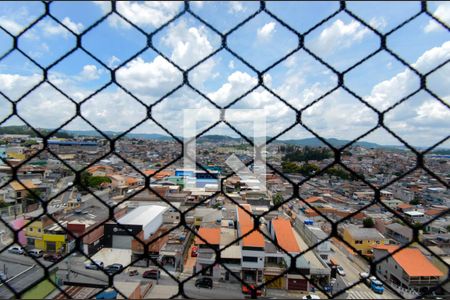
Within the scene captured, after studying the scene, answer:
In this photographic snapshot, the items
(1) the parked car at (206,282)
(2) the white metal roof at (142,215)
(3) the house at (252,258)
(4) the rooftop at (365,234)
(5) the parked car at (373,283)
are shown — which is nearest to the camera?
(5) the parked car at (373,283)

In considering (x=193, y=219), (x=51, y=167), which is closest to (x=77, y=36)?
(x=193, y=219)

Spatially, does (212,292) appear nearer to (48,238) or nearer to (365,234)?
(48,238)

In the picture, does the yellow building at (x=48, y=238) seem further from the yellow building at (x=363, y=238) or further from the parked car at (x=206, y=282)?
the yellow building at (x=363, y=238)

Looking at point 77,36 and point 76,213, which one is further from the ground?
point 77,36

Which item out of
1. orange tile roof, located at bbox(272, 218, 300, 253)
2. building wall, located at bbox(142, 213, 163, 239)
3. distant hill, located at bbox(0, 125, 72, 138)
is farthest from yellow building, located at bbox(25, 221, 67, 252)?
distant hill, located at bbox(0, 125, 72, 138)

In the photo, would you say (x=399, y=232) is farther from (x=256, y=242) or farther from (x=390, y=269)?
(x=256, y=242)

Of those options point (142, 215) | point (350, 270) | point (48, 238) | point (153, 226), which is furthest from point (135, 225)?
point (350, 270)

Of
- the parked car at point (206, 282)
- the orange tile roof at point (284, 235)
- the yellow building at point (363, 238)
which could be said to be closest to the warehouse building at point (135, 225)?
the orange tile roof at point (284, 235)
